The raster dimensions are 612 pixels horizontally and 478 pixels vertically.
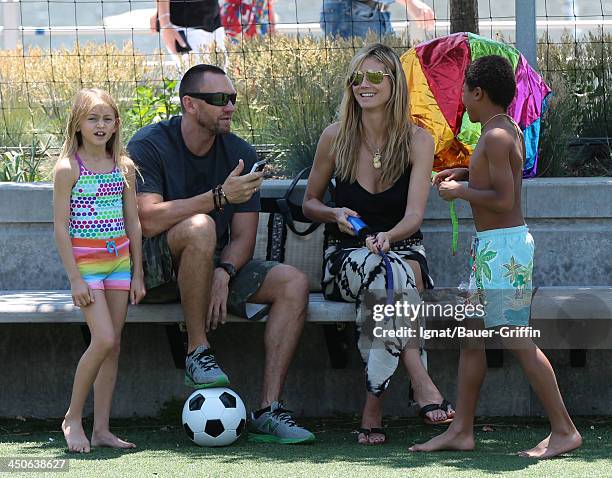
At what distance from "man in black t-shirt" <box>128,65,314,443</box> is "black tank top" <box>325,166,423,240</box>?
41 cm

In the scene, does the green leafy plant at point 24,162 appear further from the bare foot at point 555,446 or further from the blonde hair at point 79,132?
the bare foot at point 555,446

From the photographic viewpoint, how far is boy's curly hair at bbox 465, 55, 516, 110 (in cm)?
499

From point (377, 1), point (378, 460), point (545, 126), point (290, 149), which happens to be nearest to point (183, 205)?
point (378, 460)

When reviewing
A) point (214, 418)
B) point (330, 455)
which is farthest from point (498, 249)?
point (214, 418)

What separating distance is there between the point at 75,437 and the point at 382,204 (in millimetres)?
1650

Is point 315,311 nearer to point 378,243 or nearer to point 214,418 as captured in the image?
point 378,243

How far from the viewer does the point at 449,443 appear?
504 cm

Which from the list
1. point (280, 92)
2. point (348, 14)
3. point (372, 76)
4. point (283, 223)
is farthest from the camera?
point (348, 14)

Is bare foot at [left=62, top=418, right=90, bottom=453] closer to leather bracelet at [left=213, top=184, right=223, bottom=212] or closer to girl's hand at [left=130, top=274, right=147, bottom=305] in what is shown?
girl's hand at [left=130, top=274, right=147, bottom=305]

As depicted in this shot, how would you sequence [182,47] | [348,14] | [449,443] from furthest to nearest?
[182,47] < [348,14] < [449,443]

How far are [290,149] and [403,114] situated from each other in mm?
1768

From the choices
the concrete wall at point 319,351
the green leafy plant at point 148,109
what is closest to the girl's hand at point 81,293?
the concrete wall at point 319,351

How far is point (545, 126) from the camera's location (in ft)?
23.3

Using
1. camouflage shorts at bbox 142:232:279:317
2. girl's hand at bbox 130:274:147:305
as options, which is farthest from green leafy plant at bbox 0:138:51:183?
girl's hand at bbox 130:274:147:305
